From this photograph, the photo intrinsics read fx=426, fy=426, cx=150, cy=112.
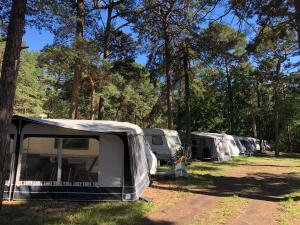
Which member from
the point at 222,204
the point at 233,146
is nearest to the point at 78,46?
the point at 222,204

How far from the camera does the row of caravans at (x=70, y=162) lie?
29.7 ft

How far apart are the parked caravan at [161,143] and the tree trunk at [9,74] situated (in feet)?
40.2

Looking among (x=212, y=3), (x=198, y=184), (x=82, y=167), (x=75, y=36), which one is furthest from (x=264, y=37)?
(x=82, y=167)

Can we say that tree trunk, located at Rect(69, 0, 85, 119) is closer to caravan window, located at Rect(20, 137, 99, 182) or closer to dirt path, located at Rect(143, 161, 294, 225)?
dirt path, located at Rect(143, 161, 294, 225)

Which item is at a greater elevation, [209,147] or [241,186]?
[209,147]

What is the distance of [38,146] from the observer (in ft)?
30.5

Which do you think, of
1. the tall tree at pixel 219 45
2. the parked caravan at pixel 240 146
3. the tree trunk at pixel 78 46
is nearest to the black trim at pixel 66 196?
the tree trunk at pixel 78 46

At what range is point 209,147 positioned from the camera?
2538 cm

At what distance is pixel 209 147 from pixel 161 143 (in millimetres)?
6623

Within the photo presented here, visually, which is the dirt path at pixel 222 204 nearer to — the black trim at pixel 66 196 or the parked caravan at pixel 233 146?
the black trim at pixel 66 196

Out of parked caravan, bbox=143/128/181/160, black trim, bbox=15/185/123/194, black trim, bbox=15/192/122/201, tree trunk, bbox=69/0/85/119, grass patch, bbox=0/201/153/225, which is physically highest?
tree trunk, bbox=69/0/85/119

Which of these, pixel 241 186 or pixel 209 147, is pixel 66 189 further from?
pixel 209 147

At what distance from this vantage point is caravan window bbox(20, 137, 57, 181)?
9.15m

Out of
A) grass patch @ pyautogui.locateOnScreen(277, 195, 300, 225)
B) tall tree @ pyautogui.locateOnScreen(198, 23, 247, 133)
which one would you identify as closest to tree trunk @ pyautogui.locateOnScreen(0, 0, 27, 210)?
grass patch @ pyautogui.locateOnScreen(277, 195, 300, 225)
